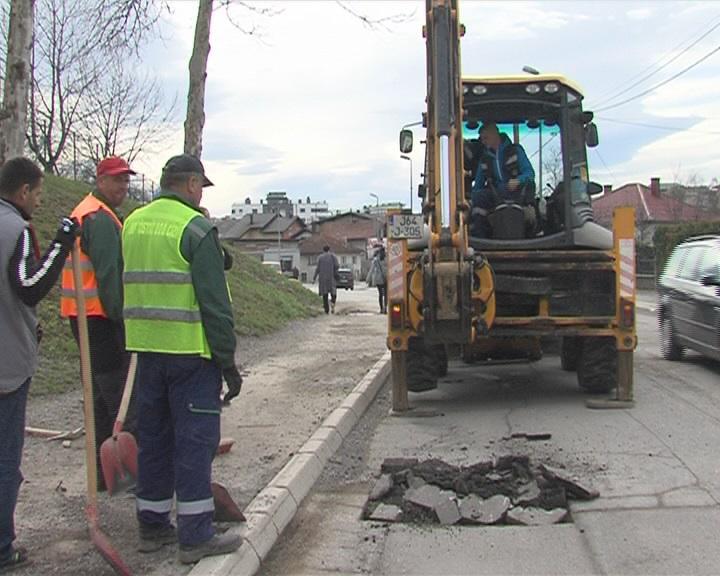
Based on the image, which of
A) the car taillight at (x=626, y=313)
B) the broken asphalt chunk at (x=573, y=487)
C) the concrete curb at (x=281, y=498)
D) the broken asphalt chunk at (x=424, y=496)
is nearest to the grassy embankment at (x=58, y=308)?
the concrete curb at (x=281, y=498)

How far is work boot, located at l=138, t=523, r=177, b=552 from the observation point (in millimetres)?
4492

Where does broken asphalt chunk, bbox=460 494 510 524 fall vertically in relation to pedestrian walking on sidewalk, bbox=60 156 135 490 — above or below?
below

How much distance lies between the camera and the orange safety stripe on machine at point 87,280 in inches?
207

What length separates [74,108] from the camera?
3475cm

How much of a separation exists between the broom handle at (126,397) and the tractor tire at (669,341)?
9.24m

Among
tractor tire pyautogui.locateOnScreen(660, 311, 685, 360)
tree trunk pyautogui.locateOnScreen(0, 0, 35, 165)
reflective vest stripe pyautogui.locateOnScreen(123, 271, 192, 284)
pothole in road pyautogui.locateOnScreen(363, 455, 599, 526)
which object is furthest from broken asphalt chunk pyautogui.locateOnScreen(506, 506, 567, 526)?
tractor tire pyautogui.locateOnScreen(660, 311, 685, 360)

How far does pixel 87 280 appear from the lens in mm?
5285

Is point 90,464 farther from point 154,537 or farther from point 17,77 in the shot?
point 17,77

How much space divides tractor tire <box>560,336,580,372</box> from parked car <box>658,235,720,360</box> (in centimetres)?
174

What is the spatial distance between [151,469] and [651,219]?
5816cm

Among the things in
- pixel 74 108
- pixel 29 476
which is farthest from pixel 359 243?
pixel 29 476

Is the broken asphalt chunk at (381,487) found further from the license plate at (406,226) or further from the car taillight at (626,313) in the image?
the car taillight at (626,313)

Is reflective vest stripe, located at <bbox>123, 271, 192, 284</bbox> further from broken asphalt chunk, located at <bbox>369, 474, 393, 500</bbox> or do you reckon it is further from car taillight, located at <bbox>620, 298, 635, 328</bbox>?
car taillight, located at <bbox>620, 298, 635, 328</bbox>

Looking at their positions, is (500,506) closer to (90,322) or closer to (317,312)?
(90,322)
